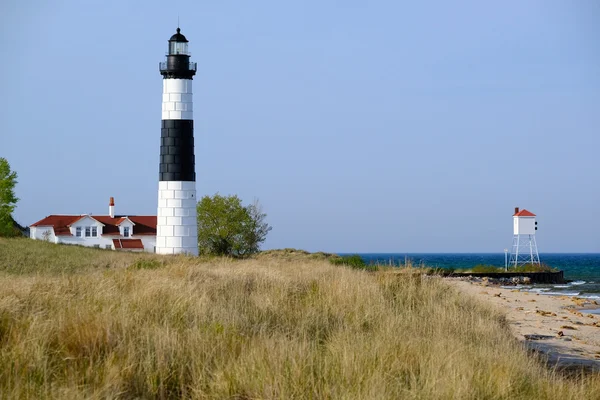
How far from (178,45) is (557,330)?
2027cm

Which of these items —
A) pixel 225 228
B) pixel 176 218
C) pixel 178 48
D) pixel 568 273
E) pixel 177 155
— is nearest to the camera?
pixel 177 155

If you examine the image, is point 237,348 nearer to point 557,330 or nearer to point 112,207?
point 557,330

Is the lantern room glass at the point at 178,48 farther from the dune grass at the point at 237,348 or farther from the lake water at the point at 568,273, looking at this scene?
the dune grass at the point at 237,348

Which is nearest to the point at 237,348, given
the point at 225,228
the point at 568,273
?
the point at 225,228

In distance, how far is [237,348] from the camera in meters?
7.93

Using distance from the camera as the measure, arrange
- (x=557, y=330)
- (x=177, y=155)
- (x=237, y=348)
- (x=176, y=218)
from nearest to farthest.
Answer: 1. (x=237, y=348)
2. (x=557, y=330)
3. (x=177, y=155)
4. (x=176, y=218)

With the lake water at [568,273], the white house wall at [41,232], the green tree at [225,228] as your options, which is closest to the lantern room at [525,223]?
the lake water at [568,273]

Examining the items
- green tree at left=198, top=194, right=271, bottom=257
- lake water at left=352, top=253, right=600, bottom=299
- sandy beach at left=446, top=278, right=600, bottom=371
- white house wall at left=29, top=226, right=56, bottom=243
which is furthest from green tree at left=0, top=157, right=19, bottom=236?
sandy beach at left=446, top=278, right=600, bottom=371

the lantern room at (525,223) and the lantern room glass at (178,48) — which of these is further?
the lantern room at (525,223)

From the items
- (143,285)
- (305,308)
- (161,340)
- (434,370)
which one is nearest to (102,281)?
(143,285)

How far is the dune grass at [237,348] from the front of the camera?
22.1ft

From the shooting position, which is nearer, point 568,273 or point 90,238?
point 90,238

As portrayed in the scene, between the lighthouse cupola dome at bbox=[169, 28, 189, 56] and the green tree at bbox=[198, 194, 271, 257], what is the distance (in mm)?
14120

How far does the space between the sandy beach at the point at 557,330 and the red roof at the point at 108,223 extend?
27369 mm
